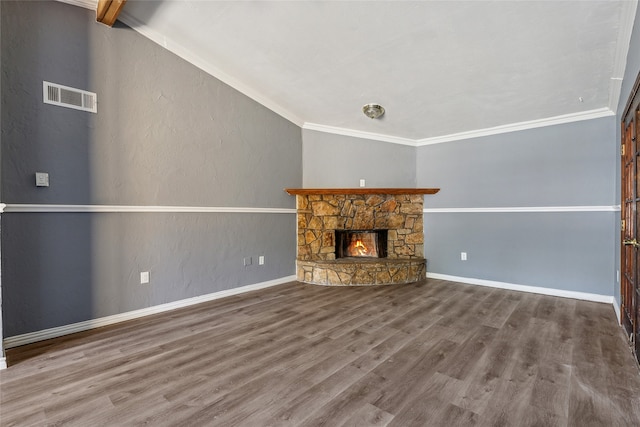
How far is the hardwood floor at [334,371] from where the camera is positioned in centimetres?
153

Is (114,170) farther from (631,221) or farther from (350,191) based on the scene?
(631,221)

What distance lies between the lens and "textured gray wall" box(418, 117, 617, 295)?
11.3 feet

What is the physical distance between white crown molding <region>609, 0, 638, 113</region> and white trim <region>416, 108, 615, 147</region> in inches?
8.0

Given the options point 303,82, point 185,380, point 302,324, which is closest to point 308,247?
point 302,324

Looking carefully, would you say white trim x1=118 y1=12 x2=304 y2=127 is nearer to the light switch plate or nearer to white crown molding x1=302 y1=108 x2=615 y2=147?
white crown molding x1=302 y1=108 x2=615 y2=147

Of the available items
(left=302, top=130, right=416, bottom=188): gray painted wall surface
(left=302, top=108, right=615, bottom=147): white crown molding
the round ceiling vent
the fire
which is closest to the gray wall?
(left=302, top=130, right=416, bottom=188): gray painted wall surface

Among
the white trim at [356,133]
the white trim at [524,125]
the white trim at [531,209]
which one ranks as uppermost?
the white trim at [356,133]

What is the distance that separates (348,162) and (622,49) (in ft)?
9.98

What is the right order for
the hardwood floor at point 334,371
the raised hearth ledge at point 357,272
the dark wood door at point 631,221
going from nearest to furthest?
the hardwood floor at point 334,371
the dark wood door at point 631,221
the raised hearth ledge at point 357,272

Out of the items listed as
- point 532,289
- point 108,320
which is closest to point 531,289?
point 532,289

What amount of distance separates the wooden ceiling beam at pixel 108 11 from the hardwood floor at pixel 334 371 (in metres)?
2.75

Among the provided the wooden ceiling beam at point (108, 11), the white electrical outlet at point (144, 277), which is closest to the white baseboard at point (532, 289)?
the white electrical outlet at point (144, 277)

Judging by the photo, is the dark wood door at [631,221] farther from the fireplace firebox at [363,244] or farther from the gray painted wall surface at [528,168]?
the fireplace firebox at [363,244]

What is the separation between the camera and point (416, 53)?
8.96 ft
